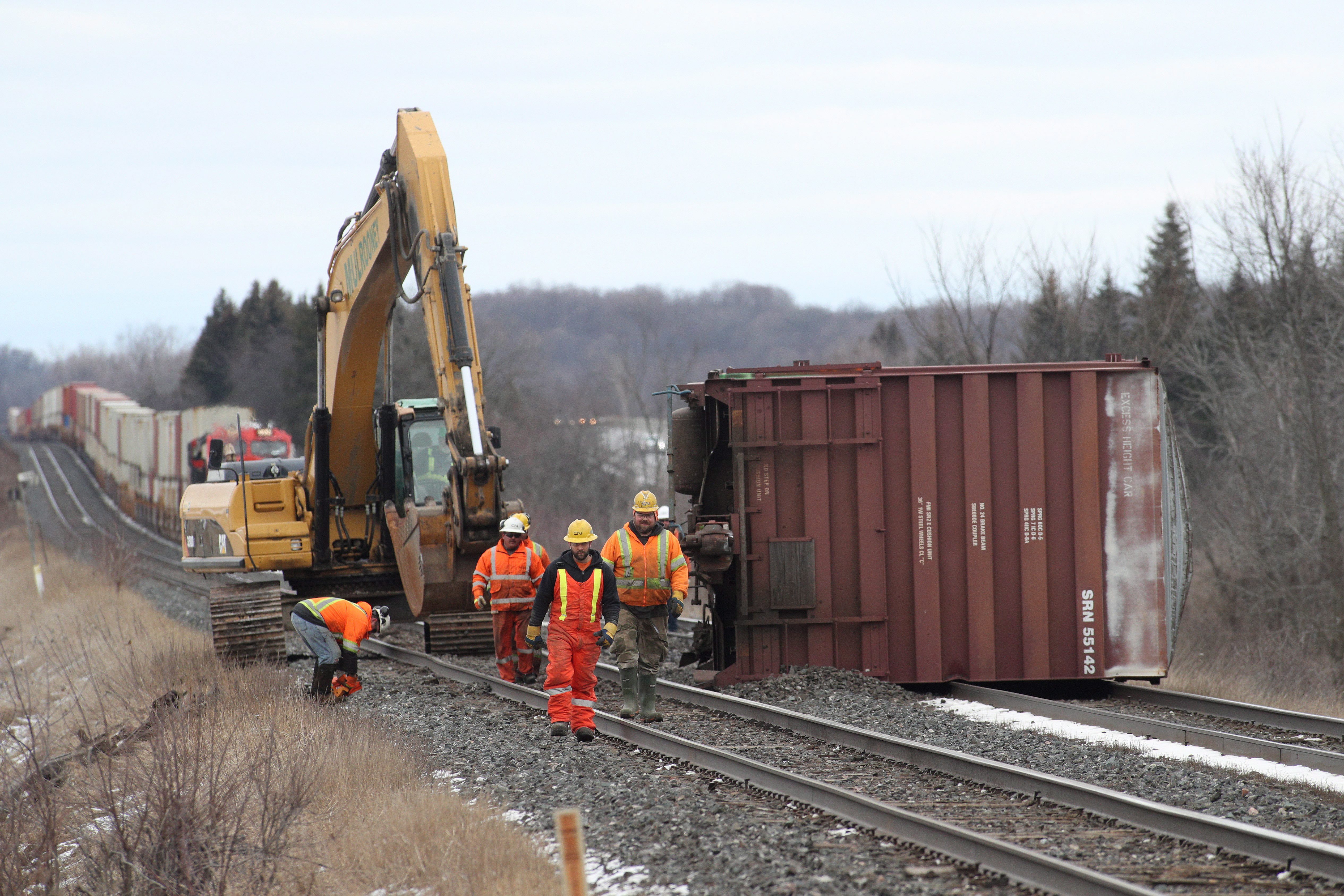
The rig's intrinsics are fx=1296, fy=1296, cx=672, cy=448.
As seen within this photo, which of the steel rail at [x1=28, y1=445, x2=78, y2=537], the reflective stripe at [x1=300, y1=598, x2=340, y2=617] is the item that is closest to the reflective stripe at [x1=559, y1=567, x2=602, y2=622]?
the reflective stripe at [x1=300, y1=598, x2=340, y2=617]

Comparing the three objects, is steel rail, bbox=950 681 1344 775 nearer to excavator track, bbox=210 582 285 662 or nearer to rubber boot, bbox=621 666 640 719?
rubber boot, bbox=621 666 640 719

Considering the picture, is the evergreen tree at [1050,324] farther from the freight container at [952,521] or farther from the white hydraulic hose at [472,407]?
the white hydraulic hose at [472,407]

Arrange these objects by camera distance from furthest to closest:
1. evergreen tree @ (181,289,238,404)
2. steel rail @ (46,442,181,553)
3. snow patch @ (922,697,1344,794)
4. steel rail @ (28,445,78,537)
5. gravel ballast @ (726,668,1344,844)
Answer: evergreen tree @ (181,289,238,404) < steel rail @ (28,445,78,537) < steel rail @ (46,442,181,553) < snow patch @ (922,697,1344,794) < gravel ballast @ (726,668,1344,844)

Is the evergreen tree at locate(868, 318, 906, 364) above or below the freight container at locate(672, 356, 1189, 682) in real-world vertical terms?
above

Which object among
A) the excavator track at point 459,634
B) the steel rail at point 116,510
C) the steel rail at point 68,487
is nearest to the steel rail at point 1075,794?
the excavator track at point 459,634

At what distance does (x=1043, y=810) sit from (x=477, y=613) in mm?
8182

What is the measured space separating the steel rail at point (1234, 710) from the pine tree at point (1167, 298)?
61.2 ft

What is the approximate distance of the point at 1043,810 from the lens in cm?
741

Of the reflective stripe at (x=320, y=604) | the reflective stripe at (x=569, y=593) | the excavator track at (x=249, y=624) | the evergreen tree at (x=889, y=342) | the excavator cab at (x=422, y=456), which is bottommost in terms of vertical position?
the excavator track at (x=249, y=624)

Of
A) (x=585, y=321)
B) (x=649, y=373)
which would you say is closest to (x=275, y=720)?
(x=649, y=373)

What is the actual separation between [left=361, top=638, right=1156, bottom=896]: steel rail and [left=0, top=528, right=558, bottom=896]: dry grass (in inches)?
67.3

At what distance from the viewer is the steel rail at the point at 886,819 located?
19.1 feet

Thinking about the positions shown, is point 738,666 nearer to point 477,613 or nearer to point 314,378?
point 477,613

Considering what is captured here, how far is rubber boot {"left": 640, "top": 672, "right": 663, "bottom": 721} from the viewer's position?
412 inches
